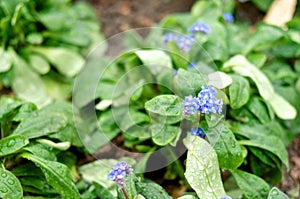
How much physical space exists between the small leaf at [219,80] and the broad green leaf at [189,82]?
0.07 metres

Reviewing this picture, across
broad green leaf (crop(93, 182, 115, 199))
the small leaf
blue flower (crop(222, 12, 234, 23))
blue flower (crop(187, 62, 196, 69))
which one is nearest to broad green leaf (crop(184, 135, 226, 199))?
the small leaf

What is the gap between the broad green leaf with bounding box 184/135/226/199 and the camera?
223cm

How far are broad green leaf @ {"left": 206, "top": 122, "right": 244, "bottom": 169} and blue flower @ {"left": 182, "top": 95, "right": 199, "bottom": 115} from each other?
13cm

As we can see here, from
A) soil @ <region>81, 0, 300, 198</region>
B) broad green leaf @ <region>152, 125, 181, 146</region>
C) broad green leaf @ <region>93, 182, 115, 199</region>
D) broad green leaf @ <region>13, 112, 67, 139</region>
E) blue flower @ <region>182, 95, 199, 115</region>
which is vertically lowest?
broad green leaf @ <region>93, 182, 115, 199</region>

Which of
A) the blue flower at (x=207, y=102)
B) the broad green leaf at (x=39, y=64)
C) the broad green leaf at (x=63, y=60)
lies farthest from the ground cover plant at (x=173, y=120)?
the broad green leaf at (x=39, y=64)

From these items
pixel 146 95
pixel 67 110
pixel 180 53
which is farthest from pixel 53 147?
pixel 180 53

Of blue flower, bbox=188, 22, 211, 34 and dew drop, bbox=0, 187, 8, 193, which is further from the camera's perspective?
blue flower, bbox=188, 22, 211, 34

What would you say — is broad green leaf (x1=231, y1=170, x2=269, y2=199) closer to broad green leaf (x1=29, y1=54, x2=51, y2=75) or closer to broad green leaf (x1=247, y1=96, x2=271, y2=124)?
broad green leaf (x1=247, y1=96, x2=271, y2=124)

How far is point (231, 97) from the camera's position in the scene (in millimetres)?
2600

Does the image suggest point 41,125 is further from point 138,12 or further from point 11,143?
point 138,12

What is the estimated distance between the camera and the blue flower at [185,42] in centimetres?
293

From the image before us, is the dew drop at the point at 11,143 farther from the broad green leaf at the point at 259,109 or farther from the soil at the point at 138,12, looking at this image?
the soil at the point at 138,12

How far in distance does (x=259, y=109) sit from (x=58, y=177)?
1132 mm

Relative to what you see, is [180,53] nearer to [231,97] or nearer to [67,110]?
[231,97]
